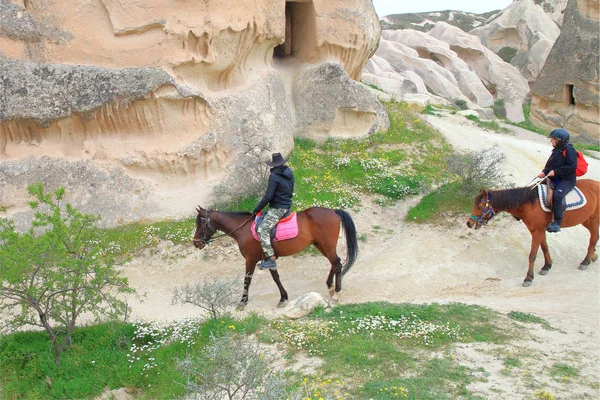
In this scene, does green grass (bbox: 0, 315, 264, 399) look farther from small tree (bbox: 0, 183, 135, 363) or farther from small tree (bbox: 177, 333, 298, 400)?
small tree (bbox: 177, 333, 298, 400)

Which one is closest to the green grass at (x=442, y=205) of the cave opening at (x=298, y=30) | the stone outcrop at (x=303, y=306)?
the stone outcrop at (x=303, y=306)

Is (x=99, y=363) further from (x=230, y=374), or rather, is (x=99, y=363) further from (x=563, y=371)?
(x=563, y=371)

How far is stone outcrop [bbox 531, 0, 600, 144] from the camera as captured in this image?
85.3ft

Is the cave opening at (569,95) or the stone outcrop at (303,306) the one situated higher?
the cave opening at (569,95)

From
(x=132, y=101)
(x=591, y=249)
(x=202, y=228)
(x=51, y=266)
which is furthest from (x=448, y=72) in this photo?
(x=51, y=266)

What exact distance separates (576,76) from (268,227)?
2384cm

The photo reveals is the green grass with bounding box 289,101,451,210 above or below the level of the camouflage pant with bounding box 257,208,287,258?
below

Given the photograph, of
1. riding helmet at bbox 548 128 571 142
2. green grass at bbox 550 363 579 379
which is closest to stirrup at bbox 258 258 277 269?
green grass at bbox 550 363 579 379

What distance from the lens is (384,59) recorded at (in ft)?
123

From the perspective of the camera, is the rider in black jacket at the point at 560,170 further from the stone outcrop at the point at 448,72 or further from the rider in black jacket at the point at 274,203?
the stone outcrop at the point at 448,72

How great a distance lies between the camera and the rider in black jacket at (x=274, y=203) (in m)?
9.12

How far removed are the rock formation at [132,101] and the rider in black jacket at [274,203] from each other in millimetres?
4407

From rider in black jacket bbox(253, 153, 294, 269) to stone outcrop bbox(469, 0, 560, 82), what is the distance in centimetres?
4019

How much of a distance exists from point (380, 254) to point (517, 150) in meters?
9.36
